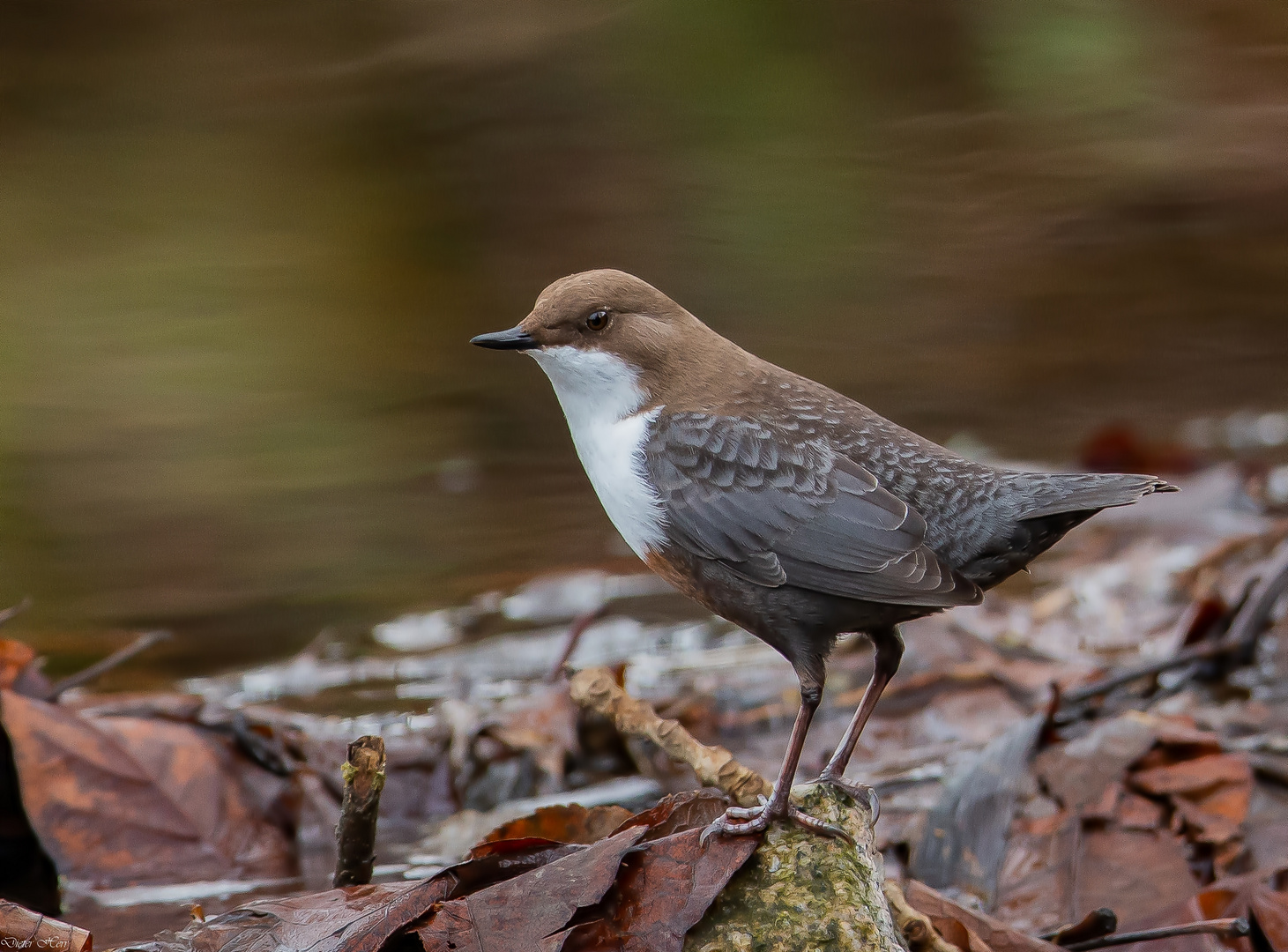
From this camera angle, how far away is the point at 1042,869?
3.03 meters

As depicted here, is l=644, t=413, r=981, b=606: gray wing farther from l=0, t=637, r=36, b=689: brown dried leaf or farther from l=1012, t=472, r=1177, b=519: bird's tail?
l=0, t=637, r=36, b=689: brown dried leaf

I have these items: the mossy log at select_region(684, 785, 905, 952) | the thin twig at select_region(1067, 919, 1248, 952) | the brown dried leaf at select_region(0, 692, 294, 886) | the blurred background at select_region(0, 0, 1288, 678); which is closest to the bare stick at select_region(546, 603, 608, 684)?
the brown dried leaf at select_region(0, 692, 294, 886)

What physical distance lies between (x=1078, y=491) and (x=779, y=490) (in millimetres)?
600

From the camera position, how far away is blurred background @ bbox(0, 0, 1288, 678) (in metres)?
9.14

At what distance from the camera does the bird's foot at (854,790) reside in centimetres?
260

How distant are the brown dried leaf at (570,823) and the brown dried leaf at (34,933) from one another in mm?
797

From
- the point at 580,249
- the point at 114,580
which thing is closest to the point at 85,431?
the point at 114,580

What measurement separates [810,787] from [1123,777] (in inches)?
39.9

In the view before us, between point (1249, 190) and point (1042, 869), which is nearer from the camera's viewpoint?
point (1042, 869)

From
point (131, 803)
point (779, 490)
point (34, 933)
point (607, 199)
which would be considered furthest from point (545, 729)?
point (607, 199)

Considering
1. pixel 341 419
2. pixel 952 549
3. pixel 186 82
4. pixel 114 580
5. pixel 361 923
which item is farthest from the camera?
pixel 186 82

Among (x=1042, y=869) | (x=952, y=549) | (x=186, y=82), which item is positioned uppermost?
(x=186, y=82)

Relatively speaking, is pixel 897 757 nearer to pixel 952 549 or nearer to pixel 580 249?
pixel 952 549

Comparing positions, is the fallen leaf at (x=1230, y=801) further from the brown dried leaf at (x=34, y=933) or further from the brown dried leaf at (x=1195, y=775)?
the brown dried leaf at (x=34, y=933)
